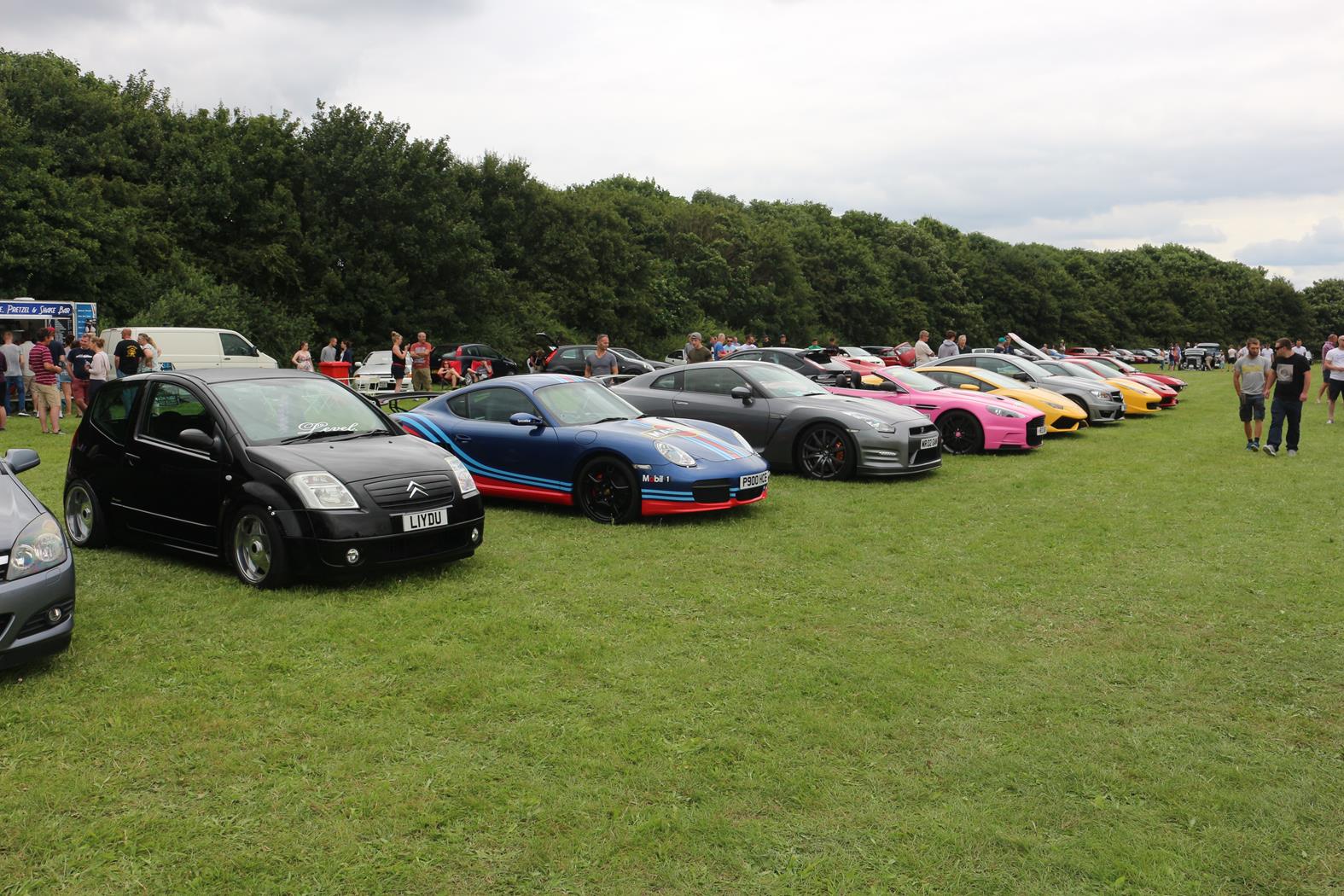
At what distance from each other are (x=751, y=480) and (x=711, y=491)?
517 mm

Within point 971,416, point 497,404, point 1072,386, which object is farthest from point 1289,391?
point 497,404

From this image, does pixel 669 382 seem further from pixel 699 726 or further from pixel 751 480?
pixel 699 726

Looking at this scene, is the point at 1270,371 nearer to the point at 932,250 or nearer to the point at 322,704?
the point at 322,704

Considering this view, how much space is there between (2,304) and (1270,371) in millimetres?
24214

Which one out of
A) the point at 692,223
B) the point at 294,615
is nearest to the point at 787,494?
the point at 294,615

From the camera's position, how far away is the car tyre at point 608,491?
363 inches

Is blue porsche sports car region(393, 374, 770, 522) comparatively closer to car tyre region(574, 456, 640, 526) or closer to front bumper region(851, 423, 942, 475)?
car tyre region(574, 456, 640, 526)

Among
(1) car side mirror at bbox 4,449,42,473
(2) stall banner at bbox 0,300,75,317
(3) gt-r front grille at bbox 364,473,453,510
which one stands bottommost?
(3) gt-r front grille at bbox 364,473,453,510

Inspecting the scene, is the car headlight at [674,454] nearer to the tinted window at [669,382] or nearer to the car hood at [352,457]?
the car hood at [352,457]

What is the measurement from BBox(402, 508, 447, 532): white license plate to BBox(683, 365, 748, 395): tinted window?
600 centimetres

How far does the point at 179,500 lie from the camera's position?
23.9 feet

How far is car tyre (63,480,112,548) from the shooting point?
25.8 feet

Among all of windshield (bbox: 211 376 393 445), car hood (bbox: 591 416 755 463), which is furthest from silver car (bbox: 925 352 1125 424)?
windshield (bbox: 211 376 393 445)

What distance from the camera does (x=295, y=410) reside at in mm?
7633
